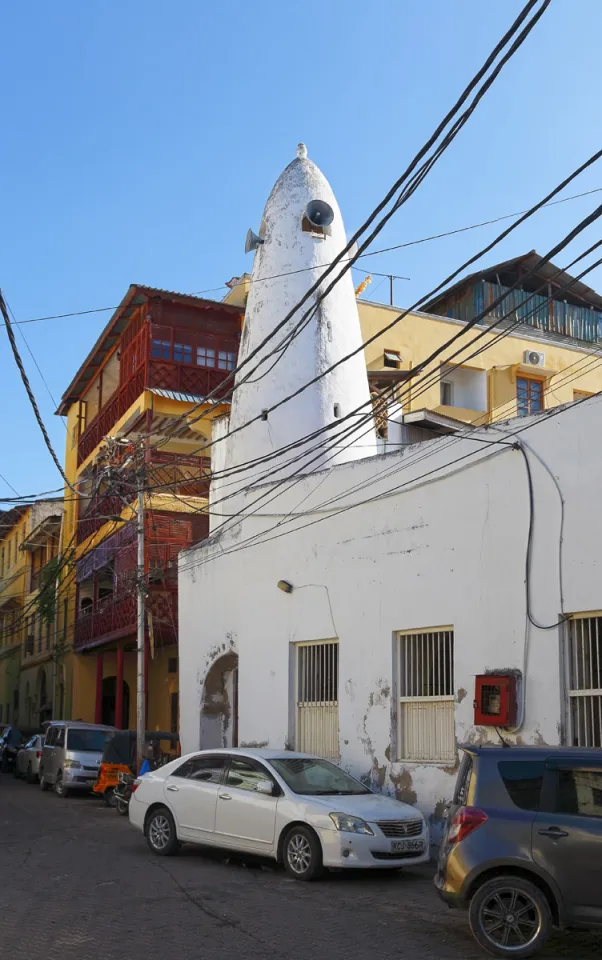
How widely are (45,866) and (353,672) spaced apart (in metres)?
5.03

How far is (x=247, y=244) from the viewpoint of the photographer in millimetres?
21922

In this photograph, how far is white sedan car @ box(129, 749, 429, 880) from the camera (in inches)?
445

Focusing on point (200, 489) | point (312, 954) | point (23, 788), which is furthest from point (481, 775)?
point (200, 489)

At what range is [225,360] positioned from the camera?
3297cm

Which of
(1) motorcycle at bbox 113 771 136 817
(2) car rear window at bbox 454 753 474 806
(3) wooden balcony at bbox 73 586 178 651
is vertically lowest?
(1) motorcycle at bbox 113 771 136 817

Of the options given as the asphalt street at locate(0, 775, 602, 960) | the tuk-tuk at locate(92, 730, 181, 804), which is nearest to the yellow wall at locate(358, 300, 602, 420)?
the tuk-tuk at locate(92, 730, 181, 804)

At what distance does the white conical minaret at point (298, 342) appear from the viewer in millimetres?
20094

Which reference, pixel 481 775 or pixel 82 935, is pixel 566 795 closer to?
pixel 481 775

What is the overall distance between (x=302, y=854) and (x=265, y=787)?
0.94 m

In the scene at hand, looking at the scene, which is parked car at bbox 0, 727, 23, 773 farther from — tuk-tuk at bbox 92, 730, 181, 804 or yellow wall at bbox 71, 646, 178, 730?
tuk-tuk at bbox 92, 730, 181, 804

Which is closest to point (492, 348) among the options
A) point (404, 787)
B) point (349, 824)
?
point (404, 787)

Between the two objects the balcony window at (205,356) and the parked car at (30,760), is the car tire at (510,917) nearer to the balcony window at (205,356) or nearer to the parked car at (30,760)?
the parked car at (30,760)

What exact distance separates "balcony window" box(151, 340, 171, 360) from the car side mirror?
21178mm

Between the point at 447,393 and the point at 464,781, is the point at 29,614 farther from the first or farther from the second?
the point at 464,781
